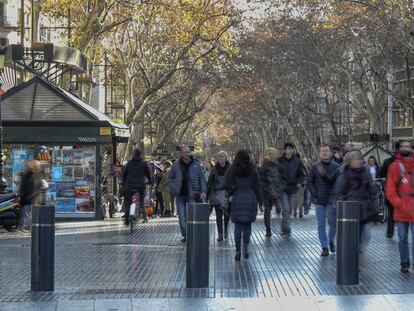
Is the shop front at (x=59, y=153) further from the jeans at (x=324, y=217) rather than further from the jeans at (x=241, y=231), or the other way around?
the jeans at (x=241, y=231)

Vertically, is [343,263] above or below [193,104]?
below

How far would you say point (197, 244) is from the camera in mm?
9828

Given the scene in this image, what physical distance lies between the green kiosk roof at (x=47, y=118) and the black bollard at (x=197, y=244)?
37.2 feet

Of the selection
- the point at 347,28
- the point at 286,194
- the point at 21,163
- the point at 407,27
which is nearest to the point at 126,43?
the point at 347,28

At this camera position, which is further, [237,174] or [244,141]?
[244,141]

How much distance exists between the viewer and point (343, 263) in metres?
9.91

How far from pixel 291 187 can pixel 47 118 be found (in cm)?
701

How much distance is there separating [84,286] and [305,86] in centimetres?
3834

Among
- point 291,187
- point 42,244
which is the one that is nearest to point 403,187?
point 42,244

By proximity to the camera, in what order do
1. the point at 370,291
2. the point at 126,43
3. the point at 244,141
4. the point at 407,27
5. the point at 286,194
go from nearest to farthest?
1. the point at 370,291
2. the point at 286,194
3. the point at 407,27
4. the point at 126,43
5. the point at 244,141

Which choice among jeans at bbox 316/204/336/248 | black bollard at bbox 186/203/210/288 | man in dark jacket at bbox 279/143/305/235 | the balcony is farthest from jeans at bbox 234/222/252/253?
the balcony

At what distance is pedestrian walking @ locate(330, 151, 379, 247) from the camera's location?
1166 cm

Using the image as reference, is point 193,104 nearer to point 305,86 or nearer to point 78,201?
point 305,86

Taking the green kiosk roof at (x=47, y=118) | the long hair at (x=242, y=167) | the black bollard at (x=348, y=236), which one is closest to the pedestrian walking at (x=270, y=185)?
the long hair at (x=242, y=167)
